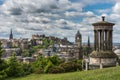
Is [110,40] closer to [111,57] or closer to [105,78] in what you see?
[111,57]

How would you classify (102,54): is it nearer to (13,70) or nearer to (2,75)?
(2,75)

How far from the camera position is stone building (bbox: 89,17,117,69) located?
29.7 meters

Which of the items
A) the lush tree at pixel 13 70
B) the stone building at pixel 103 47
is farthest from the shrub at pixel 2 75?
the stone building at pixel 103 47

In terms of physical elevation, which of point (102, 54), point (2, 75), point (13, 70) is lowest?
point (2, 75)

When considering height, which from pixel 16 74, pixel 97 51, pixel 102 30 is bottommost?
pixel 16 74

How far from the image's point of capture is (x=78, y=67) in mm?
33344

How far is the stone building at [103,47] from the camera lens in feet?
97.4

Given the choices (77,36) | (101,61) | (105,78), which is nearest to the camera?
(105,78)

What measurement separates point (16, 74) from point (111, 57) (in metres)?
10.6

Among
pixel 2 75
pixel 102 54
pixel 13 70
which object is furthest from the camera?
pixel 13 70

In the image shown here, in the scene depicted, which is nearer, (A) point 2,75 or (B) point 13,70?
(A) point 2,75

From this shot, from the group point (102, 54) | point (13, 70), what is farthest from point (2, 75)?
point (102, 54)

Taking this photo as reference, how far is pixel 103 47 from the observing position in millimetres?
30375

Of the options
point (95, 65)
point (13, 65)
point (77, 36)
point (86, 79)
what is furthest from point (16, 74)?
point (77, 36)
